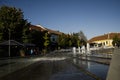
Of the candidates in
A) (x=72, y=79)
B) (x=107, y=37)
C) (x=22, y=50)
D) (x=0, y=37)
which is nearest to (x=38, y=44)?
(x=22, y=50)

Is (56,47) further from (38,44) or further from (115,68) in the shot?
(115,68)

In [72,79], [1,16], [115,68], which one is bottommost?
[72,79]

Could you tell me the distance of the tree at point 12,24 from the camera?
5431 centimetres

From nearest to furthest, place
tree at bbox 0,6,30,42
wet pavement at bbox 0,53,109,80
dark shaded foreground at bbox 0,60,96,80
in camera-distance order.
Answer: dark shaded foreground at bbox 0,60,96,80
wet pavement at bbox 0,53,109,80
tree at bbox 0,6,30,42

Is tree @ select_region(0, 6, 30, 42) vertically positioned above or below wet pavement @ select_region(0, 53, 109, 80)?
above

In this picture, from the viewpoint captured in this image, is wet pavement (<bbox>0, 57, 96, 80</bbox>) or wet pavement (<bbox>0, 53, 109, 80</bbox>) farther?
wet pavement (<bbox>0, 53, 109, 80</bbox>)

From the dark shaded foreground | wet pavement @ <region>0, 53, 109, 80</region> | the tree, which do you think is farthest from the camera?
the tree

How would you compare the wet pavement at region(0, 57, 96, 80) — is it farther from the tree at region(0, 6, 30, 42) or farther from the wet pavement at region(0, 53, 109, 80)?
the tree at region(0, 6, 30, 42)

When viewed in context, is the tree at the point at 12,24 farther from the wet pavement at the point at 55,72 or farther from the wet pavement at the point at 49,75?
the wet pavement at the point at 49,75

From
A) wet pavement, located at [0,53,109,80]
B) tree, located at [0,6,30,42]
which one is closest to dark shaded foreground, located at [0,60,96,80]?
wet pavement, located at [0,53,109,80]

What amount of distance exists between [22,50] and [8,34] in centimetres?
599

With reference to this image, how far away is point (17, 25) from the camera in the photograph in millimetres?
55594

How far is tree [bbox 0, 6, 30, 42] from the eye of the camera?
178 feet

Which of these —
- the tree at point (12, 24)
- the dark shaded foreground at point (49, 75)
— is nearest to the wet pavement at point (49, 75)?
the dark shaded foreground at point (49, 75)
